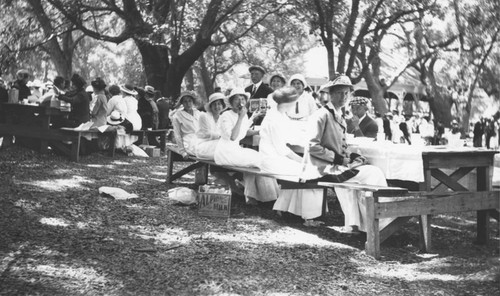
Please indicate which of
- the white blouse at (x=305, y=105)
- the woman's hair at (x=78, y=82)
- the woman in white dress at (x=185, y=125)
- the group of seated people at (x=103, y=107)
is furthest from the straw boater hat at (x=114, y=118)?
the white blouse at (x=305, y=105)

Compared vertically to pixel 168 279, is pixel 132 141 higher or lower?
higher

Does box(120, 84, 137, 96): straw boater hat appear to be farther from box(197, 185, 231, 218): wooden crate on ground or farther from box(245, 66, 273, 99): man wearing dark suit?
box(197, 185, 231, 218): wooden crate on ground

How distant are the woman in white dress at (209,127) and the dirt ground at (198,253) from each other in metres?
0.98

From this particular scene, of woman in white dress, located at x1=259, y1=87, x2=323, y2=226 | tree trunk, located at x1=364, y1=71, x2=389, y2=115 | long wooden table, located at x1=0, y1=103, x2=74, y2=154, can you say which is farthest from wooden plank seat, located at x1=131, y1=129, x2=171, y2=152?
tree trunk, located at x1=364, y1=71, x2=389, y2=115

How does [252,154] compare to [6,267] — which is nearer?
[6,267]

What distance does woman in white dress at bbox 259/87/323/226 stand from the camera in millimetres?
7246

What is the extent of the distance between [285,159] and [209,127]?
173 centimetres

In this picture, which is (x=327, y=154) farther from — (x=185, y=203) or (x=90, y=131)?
(x=90, y=131)

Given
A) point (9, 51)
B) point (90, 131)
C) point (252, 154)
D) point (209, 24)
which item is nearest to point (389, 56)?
point (209, 24)

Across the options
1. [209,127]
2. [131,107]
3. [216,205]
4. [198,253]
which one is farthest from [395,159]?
[131,107]

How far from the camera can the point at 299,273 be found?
504cm

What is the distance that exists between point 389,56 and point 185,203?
1074 inches

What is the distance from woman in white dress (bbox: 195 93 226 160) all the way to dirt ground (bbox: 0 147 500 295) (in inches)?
38.8

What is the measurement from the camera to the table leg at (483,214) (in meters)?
6.74
